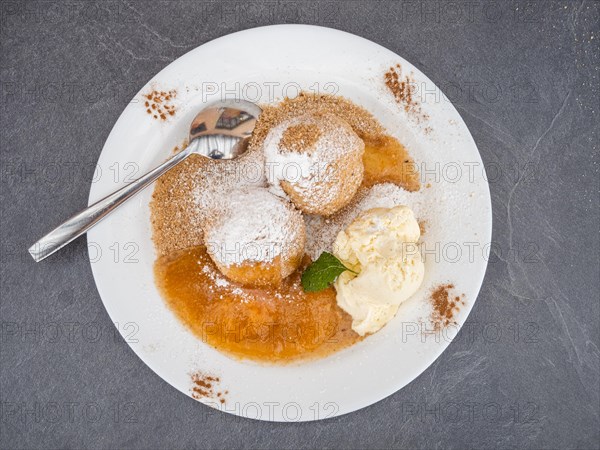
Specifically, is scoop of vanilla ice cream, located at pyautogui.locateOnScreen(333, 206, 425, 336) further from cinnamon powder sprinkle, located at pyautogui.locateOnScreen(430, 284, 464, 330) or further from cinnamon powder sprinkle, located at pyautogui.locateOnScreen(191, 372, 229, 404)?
cinnamon powder sprinkle, located at pyautogui.locateOnScreen(191, 372, 229, 404)

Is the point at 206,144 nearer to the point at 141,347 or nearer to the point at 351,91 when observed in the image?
the point at 351,91

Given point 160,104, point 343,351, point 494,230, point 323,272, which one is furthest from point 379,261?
point 160,104

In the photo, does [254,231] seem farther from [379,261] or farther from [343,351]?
[343,351]

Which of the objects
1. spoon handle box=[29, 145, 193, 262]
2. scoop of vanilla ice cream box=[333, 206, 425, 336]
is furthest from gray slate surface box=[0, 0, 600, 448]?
scoop of vanilla ice cream box=[333, 206, 425, 336]

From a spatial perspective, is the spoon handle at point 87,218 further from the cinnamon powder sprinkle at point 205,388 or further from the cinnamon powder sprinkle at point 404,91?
the cinnamon powder sprinkle at point 404,91

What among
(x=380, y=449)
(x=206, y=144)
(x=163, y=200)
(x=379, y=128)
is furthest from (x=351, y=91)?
(x=380, y=449)

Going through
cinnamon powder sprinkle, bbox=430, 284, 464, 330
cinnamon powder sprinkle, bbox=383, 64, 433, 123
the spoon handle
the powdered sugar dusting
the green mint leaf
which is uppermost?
cinnamon powder sprinkle, bbox=383, 64, 433, 123
